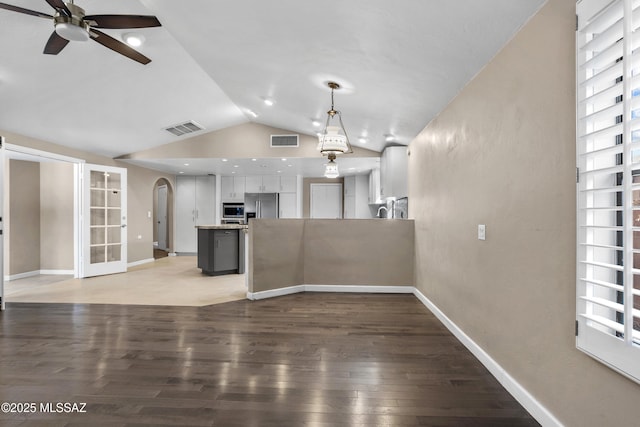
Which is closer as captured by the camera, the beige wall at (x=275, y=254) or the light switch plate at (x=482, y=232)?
the light switch plate at (x=482, y=232)

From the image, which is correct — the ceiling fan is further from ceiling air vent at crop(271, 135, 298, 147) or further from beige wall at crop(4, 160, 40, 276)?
beige wall at crop(4, 160, 40, 276)

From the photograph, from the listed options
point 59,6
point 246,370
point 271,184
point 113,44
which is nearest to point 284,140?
point 271,184

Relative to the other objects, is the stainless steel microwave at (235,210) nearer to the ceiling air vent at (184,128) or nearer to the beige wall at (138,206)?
the beige wall at (138,206)

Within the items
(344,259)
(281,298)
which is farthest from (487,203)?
(281,298)

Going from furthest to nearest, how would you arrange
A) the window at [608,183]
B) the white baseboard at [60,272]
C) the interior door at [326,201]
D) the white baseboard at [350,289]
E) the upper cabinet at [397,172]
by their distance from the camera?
the interior door at [326,201] → the white baseboard at [60,272] → the upper cabinet at [397,172] → the white baseboard at [350,289] → the window at [608,183]

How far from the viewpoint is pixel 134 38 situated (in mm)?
3189

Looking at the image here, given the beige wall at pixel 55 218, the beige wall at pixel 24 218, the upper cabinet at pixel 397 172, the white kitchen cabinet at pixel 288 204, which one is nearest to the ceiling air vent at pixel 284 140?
the upper cabinet at pixel 397 172

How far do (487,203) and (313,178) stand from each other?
713 centimetres

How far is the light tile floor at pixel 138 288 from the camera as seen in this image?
4254mm

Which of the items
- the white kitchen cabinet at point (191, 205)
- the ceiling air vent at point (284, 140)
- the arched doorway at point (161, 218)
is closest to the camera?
the ceiling air vent at point (284, 140)

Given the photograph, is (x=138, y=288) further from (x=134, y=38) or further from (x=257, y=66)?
(x=257, y=66)

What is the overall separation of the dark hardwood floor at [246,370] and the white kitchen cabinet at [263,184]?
5222mm

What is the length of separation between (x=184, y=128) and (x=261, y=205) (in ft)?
10.5

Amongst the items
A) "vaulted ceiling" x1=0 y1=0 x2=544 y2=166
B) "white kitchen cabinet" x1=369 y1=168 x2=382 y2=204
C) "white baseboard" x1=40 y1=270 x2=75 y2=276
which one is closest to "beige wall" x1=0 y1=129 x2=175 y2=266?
"white baseboard" x1=40 y1=270 x2=75 y2=276
